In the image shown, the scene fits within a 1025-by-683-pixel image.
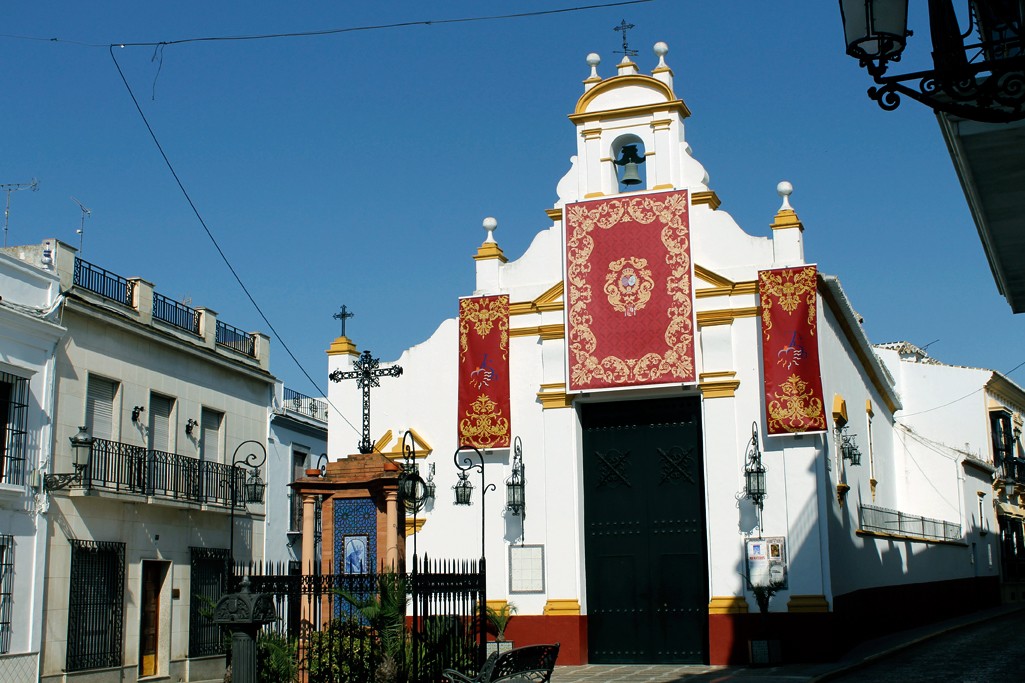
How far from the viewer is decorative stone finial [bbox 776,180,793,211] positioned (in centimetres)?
1873

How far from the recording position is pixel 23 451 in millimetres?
18281

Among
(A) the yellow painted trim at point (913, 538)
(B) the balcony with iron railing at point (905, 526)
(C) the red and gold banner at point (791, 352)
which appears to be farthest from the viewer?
(B) the balcony with iron railing at point (905, 526)

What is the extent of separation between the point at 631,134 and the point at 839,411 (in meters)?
6.04

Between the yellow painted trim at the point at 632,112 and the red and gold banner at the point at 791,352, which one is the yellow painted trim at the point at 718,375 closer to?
the red and gold banner at the point at 791,352

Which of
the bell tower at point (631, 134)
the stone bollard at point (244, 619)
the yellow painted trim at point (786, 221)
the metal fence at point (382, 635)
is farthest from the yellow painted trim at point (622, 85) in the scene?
the stone bollard at point (244, 619)

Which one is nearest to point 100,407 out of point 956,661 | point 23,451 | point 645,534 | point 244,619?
point 23,451

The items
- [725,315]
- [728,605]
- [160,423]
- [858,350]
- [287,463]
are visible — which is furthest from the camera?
[287,463]

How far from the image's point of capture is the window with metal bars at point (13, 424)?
18.0 metres

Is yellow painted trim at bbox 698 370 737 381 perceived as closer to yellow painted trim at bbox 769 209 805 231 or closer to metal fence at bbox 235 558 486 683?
yellow painted trim at bbox 769 209 805 231

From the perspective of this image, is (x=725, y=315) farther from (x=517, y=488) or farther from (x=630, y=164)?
(x=517, y=488)

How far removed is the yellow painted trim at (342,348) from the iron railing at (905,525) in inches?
404

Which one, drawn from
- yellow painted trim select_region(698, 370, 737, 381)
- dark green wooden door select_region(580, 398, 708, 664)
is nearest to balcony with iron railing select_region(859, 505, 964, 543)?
dark green wooden door select_region(580, 398, 708, 664)

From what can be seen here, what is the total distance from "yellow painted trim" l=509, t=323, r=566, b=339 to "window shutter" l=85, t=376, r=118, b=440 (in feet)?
25.3

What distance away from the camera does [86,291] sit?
20.4 m
